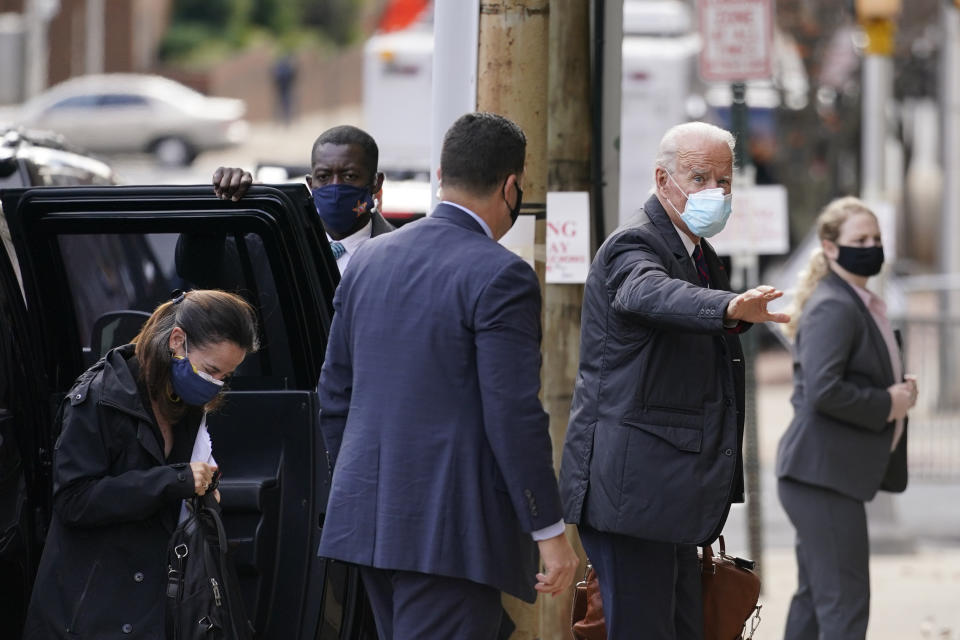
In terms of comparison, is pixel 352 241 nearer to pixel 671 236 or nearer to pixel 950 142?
pixel 671 236

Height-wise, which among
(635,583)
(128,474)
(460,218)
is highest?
(460,218)

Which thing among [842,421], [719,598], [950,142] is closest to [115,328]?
[719,598]

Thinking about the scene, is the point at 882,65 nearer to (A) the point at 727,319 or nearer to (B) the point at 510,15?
(B) the point at 510,15

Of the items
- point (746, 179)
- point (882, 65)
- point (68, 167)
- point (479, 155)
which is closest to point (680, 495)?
point (479, 155)

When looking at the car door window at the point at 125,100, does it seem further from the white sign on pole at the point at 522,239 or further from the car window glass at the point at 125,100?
the white sign on pole at the point at 522,239

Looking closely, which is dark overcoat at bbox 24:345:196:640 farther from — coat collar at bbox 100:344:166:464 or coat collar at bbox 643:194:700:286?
Answer: coat collar at bbox 643:194:700:286

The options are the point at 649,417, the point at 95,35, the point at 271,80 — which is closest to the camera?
the point at 649,417

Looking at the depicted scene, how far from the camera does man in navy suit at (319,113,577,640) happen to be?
3924mm

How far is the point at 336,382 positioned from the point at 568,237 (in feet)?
6.51

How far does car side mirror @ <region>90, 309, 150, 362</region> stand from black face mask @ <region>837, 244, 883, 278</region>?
9.25 ft

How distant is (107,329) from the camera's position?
16.0 ft

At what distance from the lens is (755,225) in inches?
336

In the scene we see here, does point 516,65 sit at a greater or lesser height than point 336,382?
greater

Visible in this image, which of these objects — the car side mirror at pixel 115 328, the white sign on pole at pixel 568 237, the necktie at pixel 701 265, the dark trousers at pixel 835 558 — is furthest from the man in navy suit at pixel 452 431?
the dark trousers at pixel 835 558
